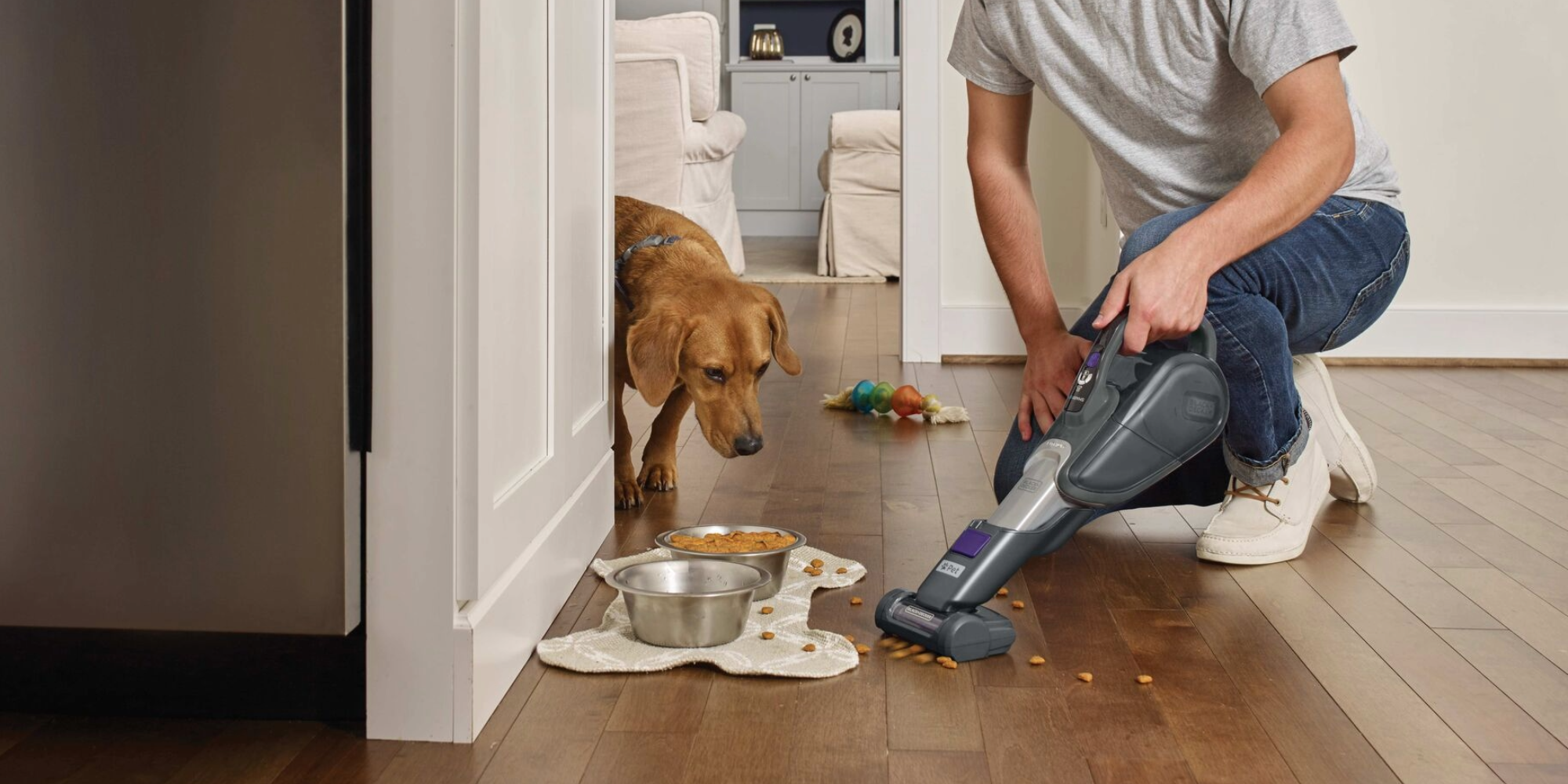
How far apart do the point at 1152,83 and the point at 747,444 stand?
0.78 m

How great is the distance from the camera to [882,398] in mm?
2908

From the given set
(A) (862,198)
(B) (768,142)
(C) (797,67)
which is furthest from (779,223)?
(A) (862,198)

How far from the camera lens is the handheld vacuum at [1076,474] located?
137cm

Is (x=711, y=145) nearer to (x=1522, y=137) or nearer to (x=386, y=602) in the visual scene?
(x=1522, y=137)

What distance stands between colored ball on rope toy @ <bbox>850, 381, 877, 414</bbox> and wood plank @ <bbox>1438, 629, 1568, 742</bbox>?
157cm

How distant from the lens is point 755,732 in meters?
1.19

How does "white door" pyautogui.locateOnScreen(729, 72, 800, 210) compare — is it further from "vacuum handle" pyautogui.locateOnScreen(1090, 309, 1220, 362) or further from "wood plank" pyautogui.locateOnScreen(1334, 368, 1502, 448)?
"vacuum handle" pyautogui.locateOnScreen(1090, 309, 1220, 362)

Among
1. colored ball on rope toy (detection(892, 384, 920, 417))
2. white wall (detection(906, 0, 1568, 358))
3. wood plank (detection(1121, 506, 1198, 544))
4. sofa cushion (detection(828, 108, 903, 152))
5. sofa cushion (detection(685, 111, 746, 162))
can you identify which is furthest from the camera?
sofa cushion (detection(828, 108, 903, 152))

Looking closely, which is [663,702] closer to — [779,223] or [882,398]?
[882,398]

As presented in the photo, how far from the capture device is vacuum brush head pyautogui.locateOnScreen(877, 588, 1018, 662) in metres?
1.37

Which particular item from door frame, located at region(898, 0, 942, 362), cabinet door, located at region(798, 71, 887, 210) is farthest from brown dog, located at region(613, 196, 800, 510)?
cabinet door, located at region(798, 71, 887, 210)

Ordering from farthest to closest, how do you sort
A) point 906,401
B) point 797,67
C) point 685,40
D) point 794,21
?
point 794,21
point 797,67
point 685,40
point 906,401

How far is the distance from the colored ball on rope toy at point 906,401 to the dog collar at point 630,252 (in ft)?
2.48

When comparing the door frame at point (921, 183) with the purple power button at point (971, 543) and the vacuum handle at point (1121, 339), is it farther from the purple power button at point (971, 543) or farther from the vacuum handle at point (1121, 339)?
the purple power button at point (971, 543)
